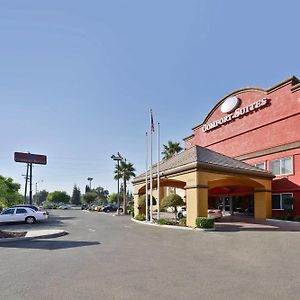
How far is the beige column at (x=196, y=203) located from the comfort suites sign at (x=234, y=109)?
1455 cm

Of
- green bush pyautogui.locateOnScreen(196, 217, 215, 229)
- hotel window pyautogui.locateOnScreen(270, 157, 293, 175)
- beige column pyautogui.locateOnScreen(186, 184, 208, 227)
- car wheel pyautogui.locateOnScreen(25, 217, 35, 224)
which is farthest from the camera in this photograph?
hotel window pyautogui.locateOnScreen(270, 157, 293, 175)

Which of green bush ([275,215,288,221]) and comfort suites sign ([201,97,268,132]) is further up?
comfort suites sign ([201,97,268,132])

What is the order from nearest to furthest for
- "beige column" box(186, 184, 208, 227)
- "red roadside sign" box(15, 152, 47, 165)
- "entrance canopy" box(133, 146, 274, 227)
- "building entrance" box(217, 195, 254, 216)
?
"beige column" box(186, 184, 208, 227)
"entrance canopy" box(133, 146, 274, 227)
"building entrance" box(217, 195, 254, 216)
"red roadside sign" box(15, 152, 47, 165)

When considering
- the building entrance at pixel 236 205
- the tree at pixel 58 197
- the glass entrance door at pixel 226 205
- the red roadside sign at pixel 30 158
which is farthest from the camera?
the tree at pixel 58 197

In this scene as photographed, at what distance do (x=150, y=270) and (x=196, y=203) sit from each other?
525 inches

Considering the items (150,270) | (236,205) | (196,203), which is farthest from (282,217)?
(150,270)

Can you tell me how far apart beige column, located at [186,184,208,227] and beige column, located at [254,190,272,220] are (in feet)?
27.6

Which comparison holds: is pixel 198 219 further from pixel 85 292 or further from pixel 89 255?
pixel 85 292

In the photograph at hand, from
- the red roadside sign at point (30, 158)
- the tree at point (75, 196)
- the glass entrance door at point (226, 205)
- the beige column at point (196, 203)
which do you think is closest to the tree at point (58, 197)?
the tree at point (75, 196)

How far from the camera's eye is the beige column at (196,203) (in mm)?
22312

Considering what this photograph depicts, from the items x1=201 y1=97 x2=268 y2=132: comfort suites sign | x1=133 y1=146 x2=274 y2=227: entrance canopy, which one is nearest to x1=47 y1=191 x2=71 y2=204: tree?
x1=201 y1=97 x2=268 y2=132: comfort suites sign

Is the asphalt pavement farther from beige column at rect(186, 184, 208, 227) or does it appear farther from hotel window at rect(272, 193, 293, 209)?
hotel window at rect(272, 193, 293, 209)

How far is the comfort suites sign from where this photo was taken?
1310 inches

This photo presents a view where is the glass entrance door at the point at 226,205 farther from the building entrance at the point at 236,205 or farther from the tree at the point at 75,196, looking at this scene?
the tree at the point at 75,196
